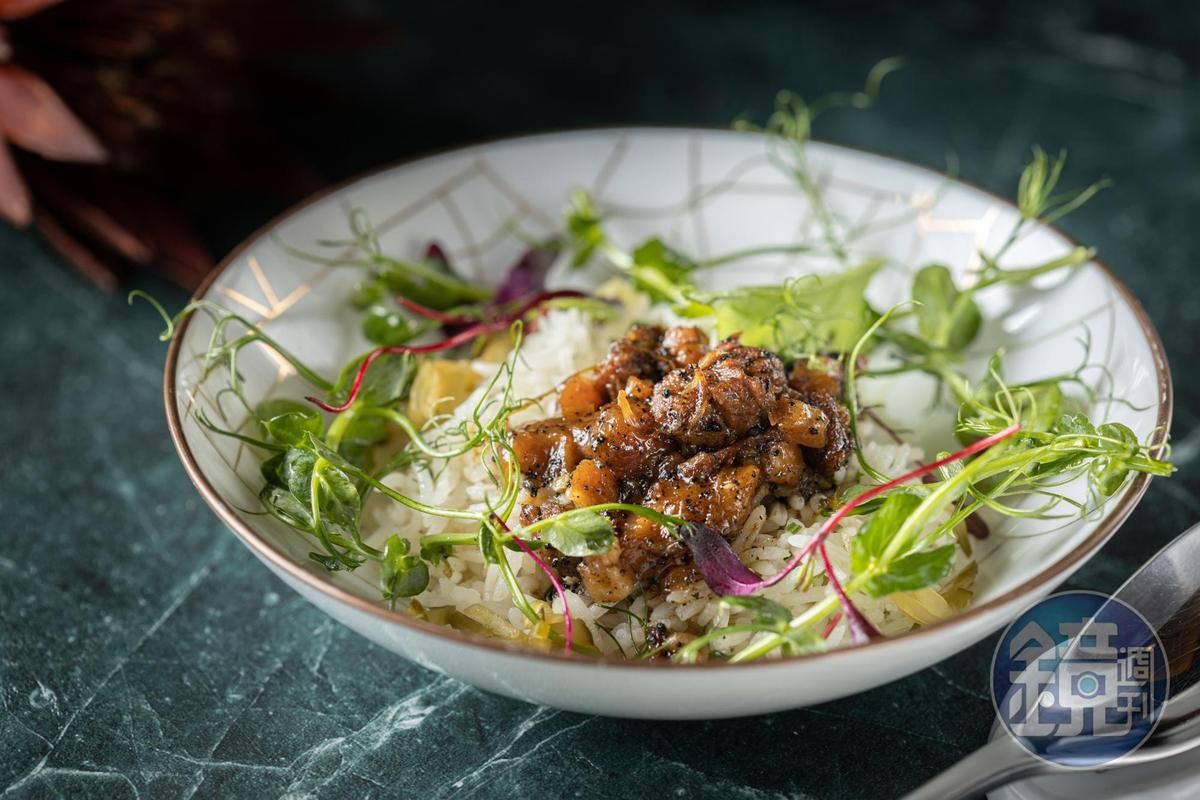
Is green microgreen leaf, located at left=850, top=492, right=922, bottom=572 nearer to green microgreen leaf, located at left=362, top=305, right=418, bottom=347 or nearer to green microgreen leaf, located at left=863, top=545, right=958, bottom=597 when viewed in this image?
green microgreen leaf, located at left=863, top=545, right=958, bottom=597

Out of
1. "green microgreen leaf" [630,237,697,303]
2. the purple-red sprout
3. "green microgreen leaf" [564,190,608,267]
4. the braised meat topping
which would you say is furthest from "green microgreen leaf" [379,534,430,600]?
"green microgreen leaf" [564,190,608,267]

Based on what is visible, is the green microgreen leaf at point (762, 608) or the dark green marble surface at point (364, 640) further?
the dark green marble surface at point (364, 640)

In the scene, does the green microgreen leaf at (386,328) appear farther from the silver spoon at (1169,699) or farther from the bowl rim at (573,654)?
the silver spoon at (1169,699)

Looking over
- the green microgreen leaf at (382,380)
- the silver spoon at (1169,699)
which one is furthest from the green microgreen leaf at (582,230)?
the silver spoon at (1169,699)

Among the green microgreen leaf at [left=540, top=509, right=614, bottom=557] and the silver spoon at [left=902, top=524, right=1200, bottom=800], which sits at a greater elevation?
the green microgreen leaf at [left=540, top=509, right=614, bottom=557]

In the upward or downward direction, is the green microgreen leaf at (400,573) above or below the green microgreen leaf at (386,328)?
below

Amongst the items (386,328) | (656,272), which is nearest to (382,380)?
(386,328)

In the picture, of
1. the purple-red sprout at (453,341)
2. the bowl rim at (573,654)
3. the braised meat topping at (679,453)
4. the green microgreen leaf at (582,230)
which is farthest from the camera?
the green microgreen leaf at (582,230)

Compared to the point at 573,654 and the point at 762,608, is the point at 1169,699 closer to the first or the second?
the point at 762,608
